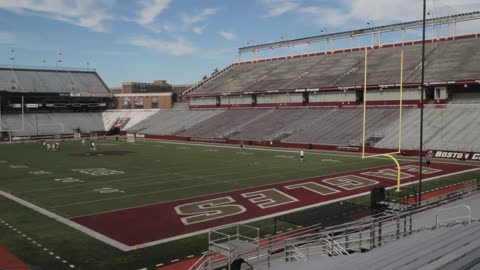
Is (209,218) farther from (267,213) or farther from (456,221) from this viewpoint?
(456,221)

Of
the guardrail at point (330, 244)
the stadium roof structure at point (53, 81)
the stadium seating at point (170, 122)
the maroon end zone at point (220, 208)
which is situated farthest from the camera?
the stadium roof structure at point (53, 81)

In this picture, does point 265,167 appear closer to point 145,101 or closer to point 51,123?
point 51,123

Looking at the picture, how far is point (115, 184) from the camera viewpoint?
87.3 feet

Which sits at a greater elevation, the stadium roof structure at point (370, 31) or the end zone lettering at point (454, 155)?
the stadium roof structure at point (370, 31)

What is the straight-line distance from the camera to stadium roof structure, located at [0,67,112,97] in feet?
266

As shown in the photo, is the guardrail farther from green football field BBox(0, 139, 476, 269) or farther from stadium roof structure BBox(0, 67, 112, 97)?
stadium roof structure BBox(0, 67, 112, 97)

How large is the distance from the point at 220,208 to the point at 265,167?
1401 cm

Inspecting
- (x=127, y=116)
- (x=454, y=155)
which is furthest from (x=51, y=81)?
(x=454, y=155)

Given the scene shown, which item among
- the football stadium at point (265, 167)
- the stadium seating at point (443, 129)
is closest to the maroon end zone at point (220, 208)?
the football stadium at point (265, 167)

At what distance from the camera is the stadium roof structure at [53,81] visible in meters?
81.0

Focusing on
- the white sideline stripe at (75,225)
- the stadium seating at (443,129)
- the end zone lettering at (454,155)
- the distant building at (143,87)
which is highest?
the distant building at (143,87)

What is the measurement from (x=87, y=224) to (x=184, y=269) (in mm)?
6823

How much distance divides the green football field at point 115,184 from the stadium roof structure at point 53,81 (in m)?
42.2

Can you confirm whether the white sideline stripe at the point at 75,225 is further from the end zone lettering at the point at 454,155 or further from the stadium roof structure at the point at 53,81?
the stadium roof structure at the point at 53,81
